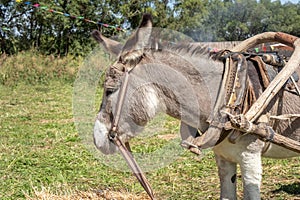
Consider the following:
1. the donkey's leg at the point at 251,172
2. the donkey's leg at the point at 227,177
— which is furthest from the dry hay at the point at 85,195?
the donkey's leg at the point at 251,172

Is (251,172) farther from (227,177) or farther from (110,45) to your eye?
(110,45)

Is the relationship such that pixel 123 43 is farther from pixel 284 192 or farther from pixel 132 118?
pixel 284 192

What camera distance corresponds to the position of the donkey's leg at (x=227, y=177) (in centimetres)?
388

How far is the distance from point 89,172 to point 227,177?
3287 millimetres

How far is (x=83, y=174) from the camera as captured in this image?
21.8 feet

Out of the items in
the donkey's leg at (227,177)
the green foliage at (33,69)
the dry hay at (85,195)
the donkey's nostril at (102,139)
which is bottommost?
the green foliage at (33,69)

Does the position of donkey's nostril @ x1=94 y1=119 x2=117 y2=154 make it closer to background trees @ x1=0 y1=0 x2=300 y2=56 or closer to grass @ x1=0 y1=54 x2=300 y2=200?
grass @ x1=0 y1=54 x2=300 y2=200

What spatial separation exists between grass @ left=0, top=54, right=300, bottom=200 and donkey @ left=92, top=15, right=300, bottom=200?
0.65 ft

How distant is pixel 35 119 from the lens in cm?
1181

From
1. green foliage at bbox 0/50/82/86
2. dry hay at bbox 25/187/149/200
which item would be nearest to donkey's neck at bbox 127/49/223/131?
dry hay at bbox 25/187/149/200

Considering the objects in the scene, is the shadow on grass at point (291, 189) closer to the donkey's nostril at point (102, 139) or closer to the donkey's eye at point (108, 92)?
the donkey's nostril at point (102, 139)

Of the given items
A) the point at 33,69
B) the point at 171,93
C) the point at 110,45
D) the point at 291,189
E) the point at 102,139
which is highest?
the point at 110,45

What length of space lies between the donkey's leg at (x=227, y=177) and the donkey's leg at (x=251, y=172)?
14.0 inches

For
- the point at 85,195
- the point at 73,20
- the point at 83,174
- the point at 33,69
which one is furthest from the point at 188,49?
the point at 73,20
